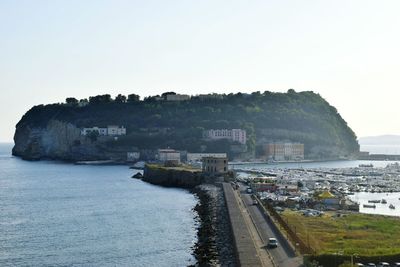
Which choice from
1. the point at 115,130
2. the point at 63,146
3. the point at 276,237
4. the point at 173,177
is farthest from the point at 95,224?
the point at 63,146

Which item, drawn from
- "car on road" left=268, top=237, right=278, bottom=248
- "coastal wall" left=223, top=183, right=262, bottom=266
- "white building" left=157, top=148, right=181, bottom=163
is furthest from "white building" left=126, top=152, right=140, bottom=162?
"car on road" left=268, top=237, right=278, bottom=248

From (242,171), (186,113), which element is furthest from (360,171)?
(186,113)

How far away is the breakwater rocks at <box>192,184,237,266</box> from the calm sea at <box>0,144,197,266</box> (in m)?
1.05

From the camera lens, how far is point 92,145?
178m

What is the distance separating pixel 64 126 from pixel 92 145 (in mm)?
18045

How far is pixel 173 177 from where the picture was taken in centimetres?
10725

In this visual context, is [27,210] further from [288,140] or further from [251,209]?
[288,140]

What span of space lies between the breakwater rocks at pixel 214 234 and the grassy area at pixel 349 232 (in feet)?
18.3

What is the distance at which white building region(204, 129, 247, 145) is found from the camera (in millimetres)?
178750

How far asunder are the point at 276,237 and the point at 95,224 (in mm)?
23481

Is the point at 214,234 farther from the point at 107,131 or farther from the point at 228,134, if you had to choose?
the point at 107,131

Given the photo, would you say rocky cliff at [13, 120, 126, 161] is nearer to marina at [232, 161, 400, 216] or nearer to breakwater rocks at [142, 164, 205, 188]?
marina at [232, 161, 400, 216]

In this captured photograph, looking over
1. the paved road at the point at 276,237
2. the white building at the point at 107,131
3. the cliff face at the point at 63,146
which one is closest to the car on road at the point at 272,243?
the paved road at the point at 276,237

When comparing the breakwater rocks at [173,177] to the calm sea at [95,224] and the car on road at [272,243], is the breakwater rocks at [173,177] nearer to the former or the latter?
the calm sea at [95,224]
